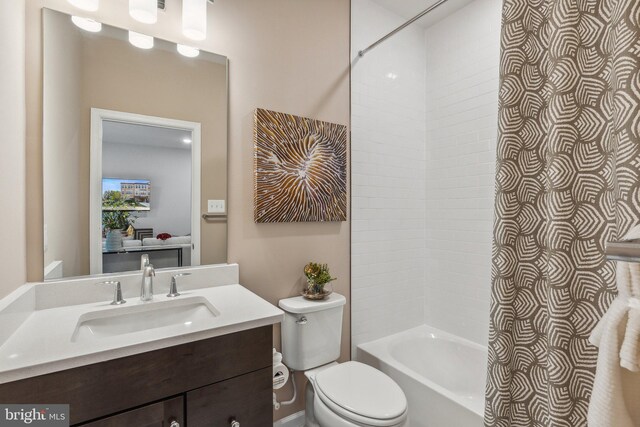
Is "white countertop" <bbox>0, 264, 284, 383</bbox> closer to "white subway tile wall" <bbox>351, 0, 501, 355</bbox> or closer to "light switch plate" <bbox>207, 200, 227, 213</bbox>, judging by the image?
"light switch plate" <bbox>207, 200, 227, 213</bbox>

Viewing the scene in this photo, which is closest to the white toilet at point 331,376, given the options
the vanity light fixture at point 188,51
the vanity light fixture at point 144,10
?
the vanity light fixture at point 188,51

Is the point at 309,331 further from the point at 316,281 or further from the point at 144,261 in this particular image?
the point at 144,261

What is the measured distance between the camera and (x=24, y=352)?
92 centimetres

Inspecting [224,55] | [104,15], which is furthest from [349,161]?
[104,15]

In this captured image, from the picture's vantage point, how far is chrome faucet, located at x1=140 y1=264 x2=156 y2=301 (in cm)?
140

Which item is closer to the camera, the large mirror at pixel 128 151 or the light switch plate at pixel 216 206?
the large mirror at pixel 128 151

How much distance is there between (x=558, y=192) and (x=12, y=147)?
1630 mm

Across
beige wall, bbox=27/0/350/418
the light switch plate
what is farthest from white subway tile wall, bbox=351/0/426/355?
the light switch plate

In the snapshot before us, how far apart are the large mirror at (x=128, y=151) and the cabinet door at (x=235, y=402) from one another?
674mm

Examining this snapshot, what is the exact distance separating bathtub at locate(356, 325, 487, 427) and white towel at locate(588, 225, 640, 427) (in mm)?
1308

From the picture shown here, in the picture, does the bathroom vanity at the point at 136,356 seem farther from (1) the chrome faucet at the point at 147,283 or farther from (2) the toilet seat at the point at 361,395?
(2) the toilet seat at the point at 361,395

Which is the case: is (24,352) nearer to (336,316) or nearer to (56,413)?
(56,413)

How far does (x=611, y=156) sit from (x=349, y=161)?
1.70 metres

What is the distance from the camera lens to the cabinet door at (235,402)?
1102mm
